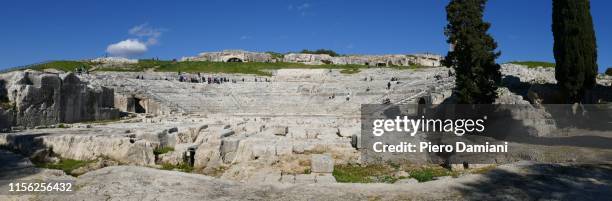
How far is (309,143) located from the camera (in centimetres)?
1492

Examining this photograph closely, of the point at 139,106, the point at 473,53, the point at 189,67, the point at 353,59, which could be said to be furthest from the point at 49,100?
the point at 353,59

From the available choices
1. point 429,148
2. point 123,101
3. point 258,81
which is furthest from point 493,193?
point 258,81

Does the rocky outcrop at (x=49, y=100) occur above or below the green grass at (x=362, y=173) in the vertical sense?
above

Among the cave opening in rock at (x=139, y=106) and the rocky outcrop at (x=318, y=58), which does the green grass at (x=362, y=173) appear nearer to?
the cave opening in rock at (x=139, y=106)

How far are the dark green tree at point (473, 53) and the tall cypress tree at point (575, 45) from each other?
5170 mm

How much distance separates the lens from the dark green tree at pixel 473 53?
2259 cm

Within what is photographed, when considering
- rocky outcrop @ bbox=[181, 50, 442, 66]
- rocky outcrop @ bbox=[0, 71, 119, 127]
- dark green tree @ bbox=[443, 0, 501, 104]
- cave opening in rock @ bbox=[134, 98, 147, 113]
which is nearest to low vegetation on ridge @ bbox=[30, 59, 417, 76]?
rocky outcrop @ bbox=[181, 50, 442, 66]

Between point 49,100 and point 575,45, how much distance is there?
2829 cm

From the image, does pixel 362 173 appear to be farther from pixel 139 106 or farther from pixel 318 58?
pixel 318 58

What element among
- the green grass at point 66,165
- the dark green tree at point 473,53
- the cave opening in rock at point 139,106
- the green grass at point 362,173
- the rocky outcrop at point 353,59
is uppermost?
the rocky outcrop at point 353,59

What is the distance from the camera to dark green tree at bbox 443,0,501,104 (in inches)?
890

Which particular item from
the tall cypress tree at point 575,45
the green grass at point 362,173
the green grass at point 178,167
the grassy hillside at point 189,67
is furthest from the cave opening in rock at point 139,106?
the tall cypress tree at point 575,45

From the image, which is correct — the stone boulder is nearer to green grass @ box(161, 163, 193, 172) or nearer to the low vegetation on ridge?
green grass @ box(161, 163, 193, 172)

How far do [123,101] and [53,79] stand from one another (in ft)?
37.2
